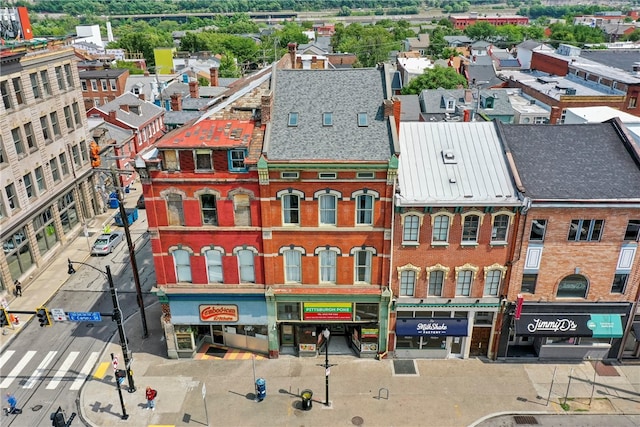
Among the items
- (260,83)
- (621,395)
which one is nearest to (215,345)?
(260,83)

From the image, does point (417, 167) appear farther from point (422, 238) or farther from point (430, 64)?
point (430, 64)

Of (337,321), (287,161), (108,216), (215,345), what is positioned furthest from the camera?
(108,216)

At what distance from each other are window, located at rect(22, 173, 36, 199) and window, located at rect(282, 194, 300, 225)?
27.2 metres

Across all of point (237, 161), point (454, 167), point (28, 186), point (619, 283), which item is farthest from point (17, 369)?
point (619, 283)

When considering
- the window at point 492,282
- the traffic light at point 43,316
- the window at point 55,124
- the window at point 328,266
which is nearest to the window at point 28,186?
the window at point 55,124

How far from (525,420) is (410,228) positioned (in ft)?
41.2

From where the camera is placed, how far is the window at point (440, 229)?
93.0 feet

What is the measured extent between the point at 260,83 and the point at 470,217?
52.6 feet

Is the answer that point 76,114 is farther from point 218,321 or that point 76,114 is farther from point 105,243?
point 218,321

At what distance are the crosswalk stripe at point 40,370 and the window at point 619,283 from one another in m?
36.5

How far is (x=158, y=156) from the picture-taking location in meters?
27.4

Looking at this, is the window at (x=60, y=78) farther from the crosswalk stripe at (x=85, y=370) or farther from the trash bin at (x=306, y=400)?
the trash bin at (x=306, y=400)

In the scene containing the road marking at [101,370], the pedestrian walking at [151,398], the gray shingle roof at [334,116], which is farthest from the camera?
the road marking at [101,370]

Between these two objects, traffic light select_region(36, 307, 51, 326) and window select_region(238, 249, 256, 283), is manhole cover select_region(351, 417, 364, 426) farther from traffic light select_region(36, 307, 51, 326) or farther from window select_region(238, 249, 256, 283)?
traffic light select_region(36, 307, 51, 326)
